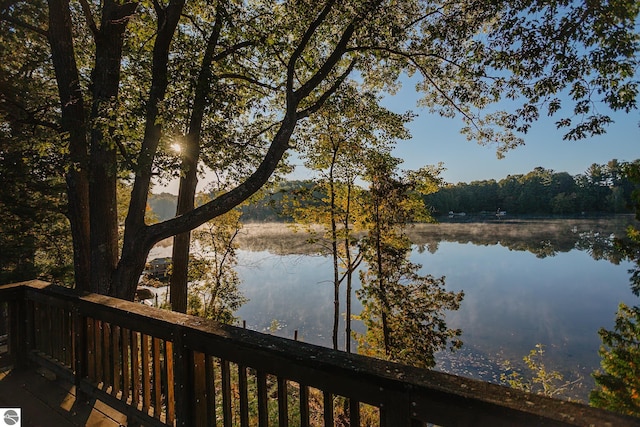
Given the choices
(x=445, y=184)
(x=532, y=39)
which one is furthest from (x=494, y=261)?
(x=532, y=39)

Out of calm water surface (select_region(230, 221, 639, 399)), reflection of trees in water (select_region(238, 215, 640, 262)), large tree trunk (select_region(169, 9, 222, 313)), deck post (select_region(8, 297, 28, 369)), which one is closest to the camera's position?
deck post (select_region(8, 297, 28, 369))

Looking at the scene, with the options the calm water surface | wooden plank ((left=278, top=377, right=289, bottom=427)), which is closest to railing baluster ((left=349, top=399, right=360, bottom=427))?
wooden plank ((left=278, top=377, right=289, bottom=427))

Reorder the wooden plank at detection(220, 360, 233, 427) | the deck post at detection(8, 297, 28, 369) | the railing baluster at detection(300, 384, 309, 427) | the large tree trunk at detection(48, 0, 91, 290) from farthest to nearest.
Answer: the large tree trunk at detection(48, 0, 91, 290) → the deck post at detection(8, 297, 28, 369) → the wooden plank at detection(220, 360, 233, 427) → the railing baluster at detection(300, 384, 309, 427)

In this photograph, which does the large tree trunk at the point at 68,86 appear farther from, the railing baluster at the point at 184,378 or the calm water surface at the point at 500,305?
the calm water surface at the point at 500,305

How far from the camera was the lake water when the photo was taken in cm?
1594

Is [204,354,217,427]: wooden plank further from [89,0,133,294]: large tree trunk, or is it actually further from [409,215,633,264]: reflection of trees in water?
[409,215,633,264]: reflection of trees in water

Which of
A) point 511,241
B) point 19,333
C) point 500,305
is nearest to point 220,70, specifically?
point 19,333

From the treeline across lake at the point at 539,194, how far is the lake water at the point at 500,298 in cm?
3881

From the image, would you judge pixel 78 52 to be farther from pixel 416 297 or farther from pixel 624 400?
pixel 624 400

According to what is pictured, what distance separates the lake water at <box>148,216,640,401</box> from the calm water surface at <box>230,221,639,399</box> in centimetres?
5

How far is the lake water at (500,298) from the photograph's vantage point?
15938 mm

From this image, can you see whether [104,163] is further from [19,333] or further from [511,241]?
[511,241]

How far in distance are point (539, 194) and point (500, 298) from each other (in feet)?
243

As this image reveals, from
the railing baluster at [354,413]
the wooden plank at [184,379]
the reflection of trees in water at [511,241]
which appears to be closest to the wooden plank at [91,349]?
the wooden plank at [184,379]
